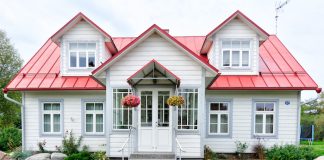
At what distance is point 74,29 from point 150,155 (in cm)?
658

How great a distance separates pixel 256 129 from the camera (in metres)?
9.76

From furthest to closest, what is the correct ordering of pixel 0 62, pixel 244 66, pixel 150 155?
pixel 0 62, pixel 244 66, pixel 150 155

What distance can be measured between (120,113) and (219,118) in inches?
172

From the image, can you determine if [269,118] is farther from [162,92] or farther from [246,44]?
[162,92]

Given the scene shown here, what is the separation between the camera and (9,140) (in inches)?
452

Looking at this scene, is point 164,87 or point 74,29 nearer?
point 164,87

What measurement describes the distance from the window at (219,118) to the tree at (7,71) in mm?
16645

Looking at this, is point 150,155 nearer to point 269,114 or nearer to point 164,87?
point 164,87

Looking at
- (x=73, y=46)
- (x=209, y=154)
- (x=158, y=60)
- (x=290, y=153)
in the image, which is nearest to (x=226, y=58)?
(x=158, y=60)

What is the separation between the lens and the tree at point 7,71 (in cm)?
1806

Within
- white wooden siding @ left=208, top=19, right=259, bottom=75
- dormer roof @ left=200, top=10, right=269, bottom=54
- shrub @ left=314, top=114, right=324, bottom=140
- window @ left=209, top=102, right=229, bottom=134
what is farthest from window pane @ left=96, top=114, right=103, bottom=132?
shrub @ left=314, top=114, right=324, bottom=140

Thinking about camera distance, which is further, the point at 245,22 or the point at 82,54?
the point at 82,54

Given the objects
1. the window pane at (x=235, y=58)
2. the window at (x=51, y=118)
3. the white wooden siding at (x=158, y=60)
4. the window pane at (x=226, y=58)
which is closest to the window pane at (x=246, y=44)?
the window pane at (x=235, y=58)

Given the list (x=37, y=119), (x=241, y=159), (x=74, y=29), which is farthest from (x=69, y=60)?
(x=241, y=159)
